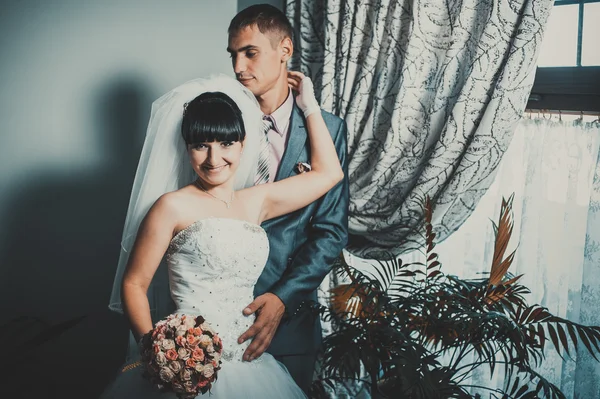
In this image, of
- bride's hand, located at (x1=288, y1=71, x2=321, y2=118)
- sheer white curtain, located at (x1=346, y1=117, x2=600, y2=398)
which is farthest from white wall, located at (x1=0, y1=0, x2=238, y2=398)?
sheer white curtain, located at (x1=346, y1=117, x2=600, y2=398)

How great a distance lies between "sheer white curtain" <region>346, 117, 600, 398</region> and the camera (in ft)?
8.02

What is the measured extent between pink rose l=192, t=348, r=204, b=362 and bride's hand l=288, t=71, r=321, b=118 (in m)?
1.16

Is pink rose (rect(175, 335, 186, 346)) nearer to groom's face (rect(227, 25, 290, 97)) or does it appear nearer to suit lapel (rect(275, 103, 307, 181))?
suit lapel (rect(275, 103, 307, 181))

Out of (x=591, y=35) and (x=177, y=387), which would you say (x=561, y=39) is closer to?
(x=591, y=35)

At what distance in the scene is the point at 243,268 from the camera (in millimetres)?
2051

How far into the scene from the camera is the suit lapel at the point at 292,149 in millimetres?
2469

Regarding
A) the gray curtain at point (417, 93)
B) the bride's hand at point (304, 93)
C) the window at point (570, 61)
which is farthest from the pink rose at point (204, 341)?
the window at point (570, 61)

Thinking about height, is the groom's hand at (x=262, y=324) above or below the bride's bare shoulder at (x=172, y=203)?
below

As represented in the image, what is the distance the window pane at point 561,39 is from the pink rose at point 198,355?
78.8 inches

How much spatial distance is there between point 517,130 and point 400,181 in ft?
1.82

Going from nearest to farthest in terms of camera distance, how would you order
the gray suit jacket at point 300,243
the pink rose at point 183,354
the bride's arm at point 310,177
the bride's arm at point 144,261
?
the pink rose at point 183,354 → the bride's arm at point 144,261 → the bride's arm at point 310,177 → the gray suit jacket at point 300,243

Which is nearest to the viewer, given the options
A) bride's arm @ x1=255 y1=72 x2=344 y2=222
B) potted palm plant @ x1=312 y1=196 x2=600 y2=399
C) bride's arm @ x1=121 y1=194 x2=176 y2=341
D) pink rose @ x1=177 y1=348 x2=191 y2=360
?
pink rose @ x1=177 y1=348 x2=191 y2=360

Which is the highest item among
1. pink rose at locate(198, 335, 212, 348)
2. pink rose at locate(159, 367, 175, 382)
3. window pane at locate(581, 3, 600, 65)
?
window pane at locate(581, 3, 600, 65)

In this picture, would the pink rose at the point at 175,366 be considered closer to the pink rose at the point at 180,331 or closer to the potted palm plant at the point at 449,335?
the pink rose at the point at 180,331
